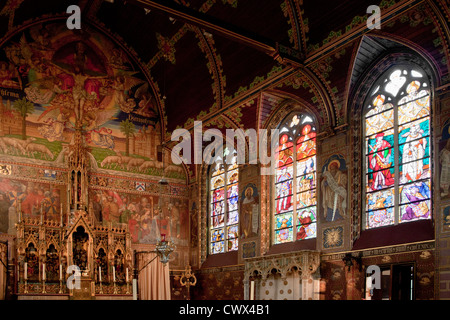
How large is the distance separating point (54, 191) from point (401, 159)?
1107 cm

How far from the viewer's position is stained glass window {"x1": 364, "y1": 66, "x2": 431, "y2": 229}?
487 inches

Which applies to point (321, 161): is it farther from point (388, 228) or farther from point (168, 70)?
point (168, 70)

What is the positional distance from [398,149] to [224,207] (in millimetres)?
7595

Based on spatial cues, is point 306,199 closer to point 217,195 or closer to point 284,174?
point 284,174

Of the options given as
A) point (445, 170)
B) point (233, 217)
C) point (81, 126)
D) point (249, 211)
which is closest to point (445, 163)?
point (445, 170)

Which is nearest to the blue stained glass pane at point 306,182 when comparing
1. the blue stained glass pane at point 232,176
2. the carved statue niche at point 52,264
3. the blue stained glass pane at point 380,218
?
the blue stained glass pane at point 380,218

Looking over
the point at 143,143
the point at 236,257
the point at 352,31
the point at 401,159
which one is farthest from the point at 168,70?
the point at 401,159

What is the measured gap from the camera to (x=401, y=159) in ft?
42.3

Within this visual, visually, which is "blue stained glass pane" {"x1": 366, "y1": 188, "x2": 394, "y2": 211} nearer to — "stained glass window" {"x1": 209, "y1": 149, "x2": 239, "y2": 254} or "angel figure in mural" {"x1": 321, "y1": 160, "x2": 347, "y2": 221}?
"angel figure in mural" {"x1": 321, "y1": 160, "x2": 347, "y2": 221}

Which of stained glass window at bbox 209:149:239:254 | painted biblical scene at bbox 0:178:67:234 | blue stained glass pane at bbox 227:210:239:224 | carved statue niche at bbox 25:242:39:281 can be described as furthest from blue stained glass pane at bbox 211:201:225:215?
carved statue niche at bbox 25:242:39:281

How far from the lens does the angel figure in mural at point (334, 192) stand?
45.9 feet

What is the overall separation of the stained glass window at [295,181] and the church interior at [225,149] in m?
0.06

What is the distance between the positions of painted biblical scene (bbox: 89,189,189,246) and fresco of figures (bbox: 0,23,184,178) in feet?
3.49

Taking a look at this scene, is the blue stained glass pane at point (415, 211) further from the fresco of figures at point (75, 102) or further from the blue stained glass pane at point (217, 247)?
the fresco of figures at point (75, 102)
